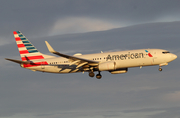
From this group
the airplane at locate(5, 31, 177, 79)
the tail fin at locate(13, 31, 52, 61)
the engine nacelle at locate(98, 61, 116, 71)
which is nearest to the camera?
the engine nacelle at locate(98, 61, 116, 71)

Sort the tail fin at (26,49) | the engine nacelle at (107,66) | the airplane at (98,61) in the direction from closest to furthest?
the engine nacelle at (107,66), the airplane at (98,61), the tail fin at (26,49)

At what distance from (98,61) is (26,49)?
53.6 ft

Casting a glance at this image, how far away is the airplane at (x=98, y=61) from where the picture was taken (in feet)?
161

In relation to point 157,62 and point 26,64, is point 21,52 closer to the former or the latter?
point 26,64

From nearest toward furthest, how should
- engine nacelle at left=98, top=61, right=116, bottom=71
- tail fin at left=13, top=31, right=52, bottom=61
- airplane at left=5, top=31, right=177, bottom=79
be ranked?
engine nacelle at left=98, top=61, right=116, bottom=71, airplane at left=5, top=31, right=177, bottom=79, tail fin at left=13, top=31, right=52, bottom=61

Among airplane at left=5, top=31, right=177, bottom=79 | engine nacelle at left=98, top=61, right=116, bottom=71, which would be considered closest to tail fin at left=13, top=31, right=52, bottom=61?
airplane at left=5, top=31, right=177, bottom=79

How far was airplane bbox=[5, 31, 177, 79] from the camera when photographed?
48938 mm

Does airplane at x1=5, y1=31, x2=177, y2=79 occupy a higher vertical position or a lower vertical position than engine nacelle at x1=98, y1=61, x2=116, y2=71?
higher

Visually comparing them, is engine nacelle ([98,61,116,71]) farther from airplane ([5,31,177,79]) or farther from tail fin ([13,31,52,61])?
tail fin ([13,31,52,61])

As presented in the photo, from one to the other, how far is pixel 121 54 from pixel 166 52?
8.41 meters

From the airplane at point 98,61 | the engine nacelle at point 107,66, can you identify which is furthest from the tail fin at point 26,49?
the engine nacelle at point 107,66

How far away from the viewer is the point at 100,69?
161ft

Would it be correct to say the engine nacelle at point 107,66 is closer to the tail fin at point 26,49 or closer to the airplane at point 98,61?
the airplane at point 98,61

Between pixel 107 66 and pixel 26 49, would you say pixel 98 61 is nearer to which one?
pixel 107 66
